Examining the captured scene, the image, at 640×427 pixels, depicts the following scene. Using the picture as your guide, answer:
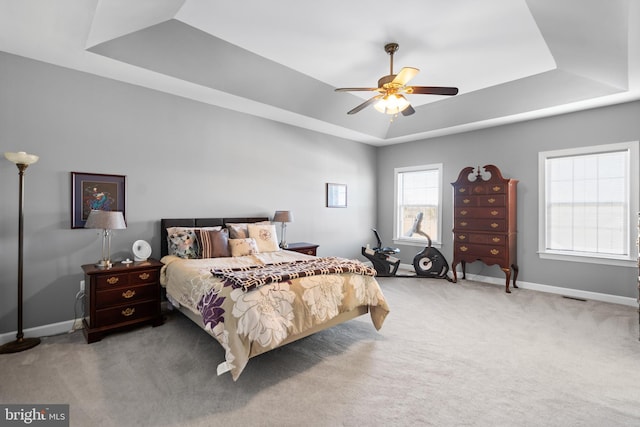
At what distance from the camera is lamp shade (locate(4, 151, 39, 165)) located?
2.76 m

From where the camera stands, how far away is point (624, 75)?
347cm

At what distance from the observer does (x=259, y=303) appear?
2.34 meters

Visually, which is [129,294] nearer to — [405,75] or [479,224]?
[405,75]

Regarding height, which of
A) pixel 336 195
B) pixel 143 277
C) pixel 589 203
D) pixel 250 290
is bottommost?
pixel 143 277

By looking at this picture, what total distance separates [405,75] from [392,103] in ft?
1.47

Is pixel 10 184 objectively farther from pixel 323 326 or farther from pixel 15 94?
pixel 323 326

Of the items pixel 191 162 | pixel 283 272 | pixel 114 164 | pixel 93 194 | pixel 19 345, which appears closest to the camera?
pixel 283 272

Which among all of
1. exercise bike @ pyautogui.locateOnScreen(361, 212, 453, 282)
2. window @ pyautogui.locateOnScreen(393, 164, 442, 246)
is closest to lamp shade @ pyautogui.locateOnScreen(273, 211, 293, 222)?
exercise bike @ pyautogui.locateOnScreen(361, 212, 453, 282)

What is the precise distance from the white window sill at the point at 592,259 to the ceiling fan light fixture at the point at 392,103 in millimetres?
3519

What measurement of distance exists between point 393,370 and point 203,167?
354 cm

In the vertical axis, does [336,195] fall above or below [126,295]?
above

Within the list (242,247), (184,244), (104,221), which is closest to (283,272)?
(242,247)

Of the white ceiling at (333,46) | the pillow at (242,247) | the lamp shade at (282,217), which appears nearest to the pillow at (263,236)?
the pillow at (242,247)

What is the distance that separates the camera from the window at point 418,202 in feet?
20.4
